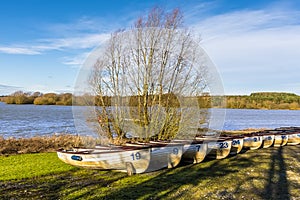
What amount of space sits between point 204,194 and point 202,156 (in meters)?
3.41

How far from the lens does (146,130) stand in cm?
1290

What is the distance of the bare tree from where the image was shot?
41.4 ft

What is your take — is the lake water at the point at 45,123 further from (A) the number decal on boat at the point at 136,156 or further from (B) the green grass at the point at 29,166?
(A) the number decal on boat at the point at 136,156

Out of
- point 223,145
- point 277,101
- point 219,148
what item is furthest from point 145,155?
point 277,101

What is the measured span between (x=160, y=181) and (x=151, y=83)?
6248mm

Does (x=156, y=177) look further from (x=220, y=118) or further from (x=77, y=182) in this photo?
(x=220, y=118)

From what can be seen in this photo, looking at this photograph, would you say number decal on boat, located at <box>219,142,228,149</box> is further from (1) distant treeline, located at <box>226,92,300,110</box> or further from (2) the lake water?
(1) distant treeline, located at <box>226,92,300,110</box>

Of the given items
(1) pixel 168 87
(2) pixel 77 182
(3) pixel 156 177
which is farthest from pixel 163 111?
(2) pixel 77 182

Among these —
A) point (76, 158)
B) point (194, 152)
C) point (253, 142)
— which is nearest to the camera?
point (76, 158)

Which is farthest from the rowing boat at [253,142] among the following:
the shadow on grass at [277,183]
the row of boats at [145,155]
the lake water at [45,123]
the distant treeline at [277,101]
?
the distant treeline at [277,101]

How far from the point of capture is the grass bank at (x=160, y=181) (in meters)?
6.20

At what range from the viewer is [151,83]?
12.8 metres

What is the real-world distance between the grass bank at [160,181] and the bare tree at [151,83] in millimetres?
3599

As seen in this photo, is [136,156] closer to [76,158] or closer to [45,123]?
[76,158]
